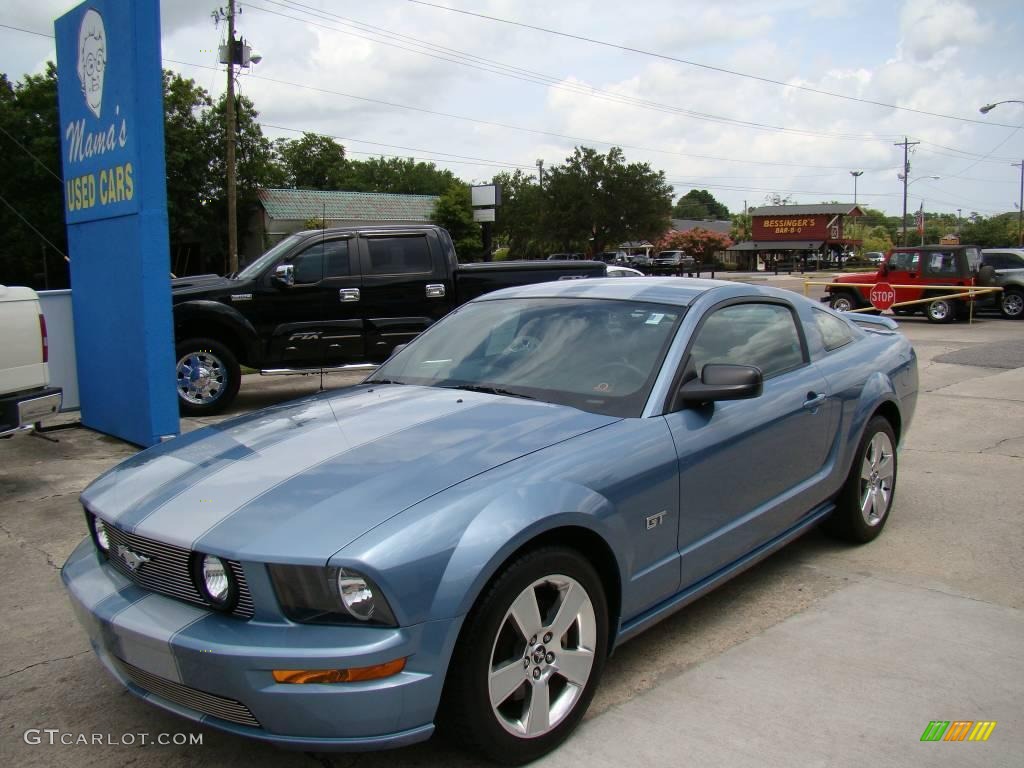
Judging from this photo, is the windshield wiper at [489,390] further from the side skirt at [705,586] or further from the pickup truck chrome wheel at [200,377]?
the pickup truck chrome wheel at [200,377]

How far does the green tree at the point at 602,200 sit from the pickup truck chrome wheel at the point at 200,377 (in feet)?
164

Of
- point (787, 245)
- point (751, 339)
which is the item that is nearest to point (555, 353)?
point (751, 339)

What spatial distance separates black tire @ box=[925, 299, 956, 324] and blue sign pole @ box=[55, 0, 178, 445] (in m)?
18.5

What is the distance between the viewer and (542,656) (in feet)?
8.92

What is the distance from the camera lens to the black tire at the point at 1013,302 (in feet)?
69.1

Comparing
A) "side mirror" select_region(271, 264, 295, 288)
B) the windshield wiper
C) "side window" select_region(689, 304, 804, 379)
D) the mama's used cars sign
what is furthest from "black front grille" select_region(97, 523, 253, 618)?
"side mirror" select_region(271, 264, 295, 288)

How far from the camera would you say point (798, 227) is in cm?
7744

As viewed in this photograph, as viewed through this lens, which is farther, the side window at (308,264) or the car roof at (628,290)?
the side window at (308,264)

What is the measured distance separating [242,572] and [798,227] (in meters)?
80.8

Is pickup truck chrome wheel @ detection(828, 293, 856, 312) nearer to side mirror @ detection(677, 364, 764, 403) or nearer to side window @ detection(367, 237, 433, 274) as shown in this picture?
side window @ detection(367, 237, 433, 274)

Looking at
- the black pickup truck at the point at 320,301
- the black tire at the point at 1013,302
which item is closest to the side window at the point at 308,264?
the black pickup truck at the point at 320,301

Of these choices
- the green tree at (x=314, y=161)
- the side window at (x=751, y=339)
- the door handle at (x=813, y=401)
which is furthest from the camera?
the green tree at (x=314, y=161)

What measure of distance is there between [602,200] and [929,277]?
127 feet

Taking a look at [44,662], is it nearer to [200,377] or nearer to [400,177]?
[200,377]
